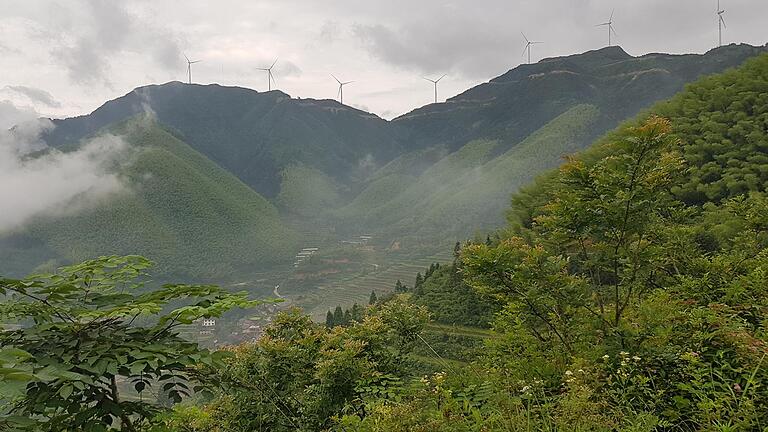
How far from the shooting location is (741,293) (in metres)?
5.41

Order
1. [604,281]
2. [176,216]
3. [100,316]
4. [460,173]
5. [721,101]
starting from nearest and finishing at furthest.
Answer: [100,316] → [604,281] → [721,101] → [176,216] → [460,173]

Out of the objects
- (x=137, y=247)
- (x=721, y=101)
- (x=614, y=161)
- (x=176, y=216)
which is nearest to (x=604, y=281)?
(x=614, y=161)

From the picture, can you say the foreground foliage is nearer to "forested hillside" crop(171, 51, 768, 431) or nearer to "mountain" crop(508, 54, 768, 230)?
"forested hillside" crop(171, 51, 768, 431)

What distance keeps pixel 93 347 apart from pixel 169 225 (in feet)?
462

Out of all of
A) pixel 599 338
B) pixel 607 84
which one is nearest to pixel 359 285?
pixel 599 338

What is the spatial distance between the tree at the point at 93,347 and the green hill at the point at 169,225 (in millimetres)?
114430

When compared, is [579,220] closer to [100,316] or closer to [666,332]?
[666,332]

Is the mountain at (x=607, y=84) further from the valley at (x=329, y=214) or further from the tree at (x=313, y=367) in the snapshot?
the tree at (x=313, y=367)

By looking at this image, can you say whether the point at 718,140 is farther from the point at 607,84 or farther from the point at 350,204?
the point at 350,204

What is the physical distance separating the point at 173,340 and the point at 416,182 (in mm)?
178999

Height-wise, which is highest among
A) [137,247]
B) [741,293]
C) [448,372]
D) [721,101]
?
[721,101]

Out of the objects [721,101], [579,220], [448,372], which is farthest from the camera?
[721,101]

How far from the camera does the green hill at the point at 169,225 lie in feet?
371

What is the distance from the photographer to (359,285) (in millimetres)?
92438
